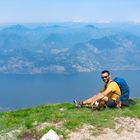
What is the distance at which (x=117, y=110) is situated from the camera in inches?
688

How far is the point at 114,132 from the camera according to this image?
14594 mm

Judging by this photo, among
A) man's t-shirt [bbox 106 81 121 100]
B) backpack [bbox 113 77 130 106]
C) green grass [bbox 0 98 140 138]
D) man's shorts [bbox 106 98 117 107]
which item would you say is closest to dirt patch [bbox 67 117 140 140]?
green grass [bbox 0 98 140 138]

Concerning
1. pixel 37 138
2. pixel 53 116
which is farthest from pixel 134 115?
pixel 37 138

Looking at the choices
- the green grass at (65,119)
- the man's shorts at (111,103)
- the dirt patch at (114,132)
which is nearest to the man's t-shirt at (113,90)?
the man's shorts at (111,103)

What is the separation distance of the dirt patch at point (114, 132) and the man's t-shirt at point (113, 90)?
7.58ft

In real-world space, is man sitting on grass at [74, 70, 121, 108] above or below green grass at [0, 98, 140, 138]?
above

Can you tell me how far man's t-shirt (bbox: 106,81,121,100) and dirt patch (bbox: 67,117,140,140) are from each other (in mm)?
2309

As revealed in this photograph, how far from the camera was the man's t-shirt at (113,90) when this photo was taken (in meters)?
17.7

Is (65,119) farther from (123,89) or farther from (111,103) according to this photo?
(123,89)

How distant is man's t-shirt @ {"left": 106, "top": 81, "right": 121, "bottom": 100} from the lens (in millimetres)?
17717

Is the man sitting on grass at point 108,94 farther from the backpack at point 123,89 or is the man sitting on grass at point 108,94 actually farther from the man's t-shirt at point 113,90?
the backpack at point 123,89

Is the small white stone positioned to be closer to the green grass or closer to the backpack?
the green grass

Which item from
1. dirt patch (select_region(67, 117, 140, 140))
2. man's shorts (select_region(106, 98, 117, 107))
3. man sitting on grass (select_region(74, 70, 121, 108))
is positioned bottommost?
dirt patch (select_region(67, 117, 140, 140))

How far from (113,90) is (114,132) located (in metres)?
3.48
